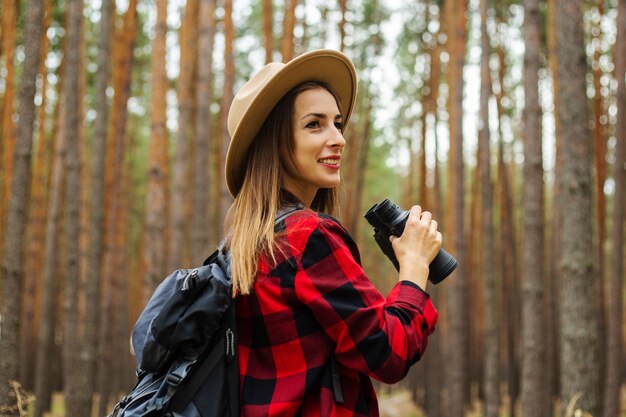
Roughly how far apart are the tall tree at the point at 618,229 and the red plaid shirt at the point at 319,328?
6919 millimetres

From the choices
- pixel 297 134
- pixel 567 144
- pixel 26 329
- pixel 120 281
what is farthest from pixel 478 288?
pixel 297 134

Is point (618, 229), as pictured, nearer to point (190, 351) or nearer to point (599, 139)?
point (599, 139)

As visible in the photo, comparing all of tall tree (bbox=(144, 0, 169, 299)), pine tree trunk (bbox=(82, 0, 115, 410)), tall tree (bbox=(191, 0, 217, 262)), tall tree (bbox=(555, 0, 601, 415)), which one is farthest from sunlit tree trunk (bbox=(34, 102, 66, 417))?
tall tree (bbox=(555, 0, 601, 415))

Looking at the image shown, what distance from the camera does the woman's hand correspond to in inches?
69.4

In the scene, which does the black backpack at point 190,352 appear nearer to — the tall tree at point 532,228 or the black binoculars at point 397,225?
the black binoculars at point 397,225

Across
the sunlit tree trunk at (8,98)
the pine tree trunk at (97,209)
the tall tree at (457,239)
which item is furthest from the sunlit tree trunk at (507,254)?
the sunlit tree trunk at (8,98)

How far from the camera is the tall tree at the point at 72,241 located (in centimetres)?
704

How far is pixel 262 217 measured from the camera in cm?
179

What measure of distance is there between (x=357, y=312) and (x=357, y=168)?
56.1 feet

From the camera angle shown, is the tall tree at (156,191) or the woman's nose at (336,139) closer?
the woman's nose at (336,139)

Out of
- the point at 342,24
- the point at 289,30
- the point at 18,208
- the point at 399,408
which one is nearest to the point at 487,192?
the point at 289,30

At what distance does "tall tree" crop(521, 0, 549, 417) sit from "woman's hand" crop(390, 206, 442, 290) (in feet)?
17.1

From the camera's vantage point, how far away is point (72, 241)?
7395 mm

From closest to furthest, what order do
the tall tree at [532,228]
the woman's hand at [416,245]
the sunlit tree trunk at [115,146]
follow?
1. the woman's hand at [416,245]
2. the tall tree at [532,228]
3. the sunlit tree trunk at [115,146]
